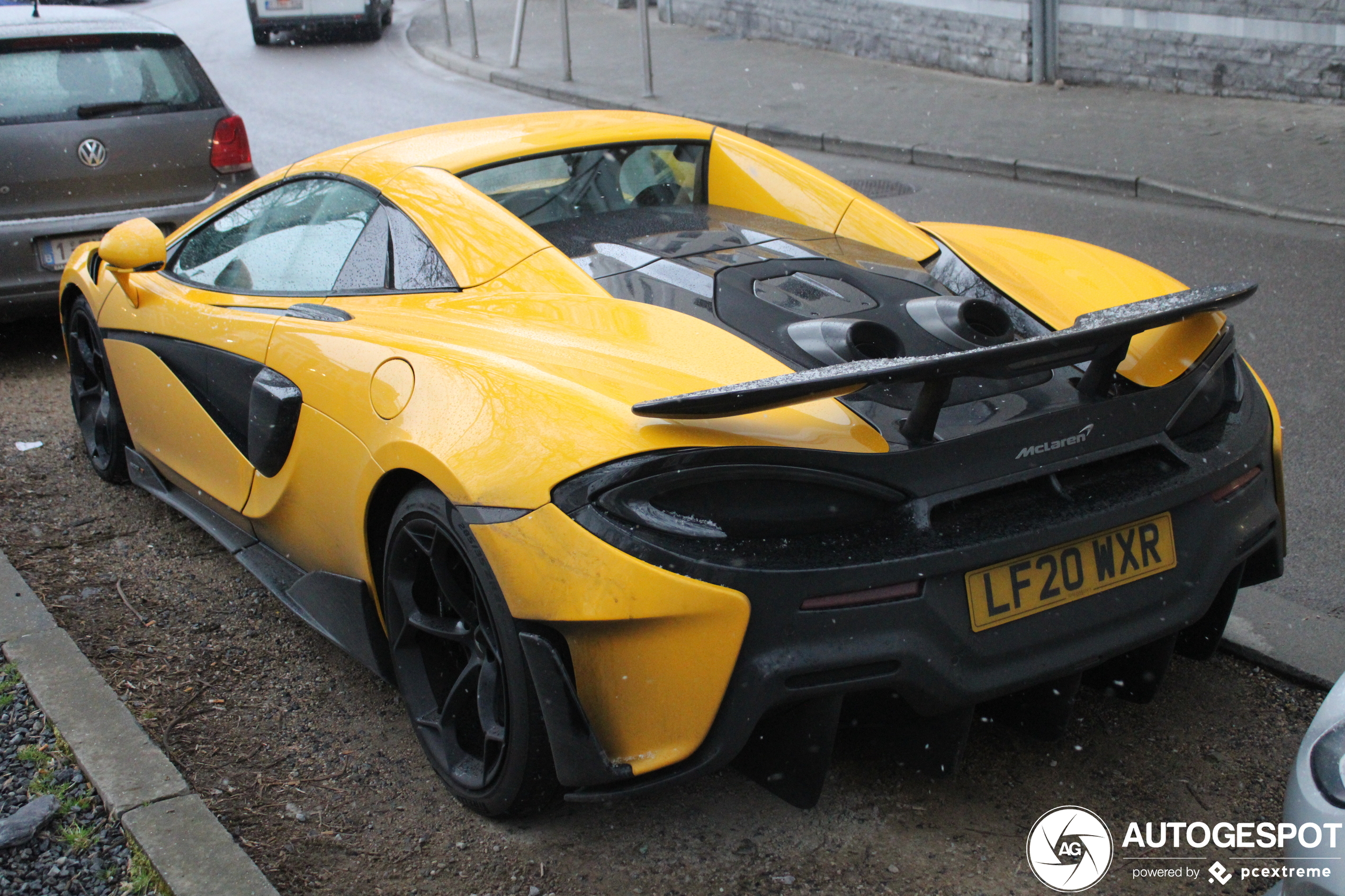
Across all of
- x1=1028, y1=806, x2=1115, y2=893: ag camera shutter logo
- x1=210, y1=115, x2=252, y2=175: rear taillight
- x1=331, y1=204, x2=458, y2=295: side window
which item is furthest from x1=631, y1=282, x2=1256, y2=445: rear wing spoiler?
x1=210, y1=115, x2=252, y2=175: rear taillight

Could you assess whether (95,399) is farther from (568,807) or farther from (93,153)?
(568,807)

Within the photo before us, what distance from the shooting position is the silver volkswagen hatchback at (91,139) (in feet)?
19.2

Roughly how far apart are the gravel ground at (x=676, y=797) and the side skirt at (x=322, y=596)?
23 centimetres

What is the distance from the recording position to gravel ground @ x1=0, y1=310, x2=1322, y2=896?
250 centimetres

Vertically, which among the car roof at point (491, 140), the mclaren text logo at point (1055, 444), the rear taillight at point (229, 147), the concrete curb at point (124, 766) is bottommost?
the concrete curb at point (124, 766)

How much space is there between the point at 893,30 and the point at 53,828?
1310cm

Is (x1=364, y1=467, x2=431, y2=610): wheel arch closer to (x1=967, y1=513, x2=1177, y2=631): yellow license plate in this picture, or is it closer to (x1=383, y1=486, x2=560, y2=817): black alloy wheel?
(x1=383, y1=486, x2=560, y2=817): black alloy wheel

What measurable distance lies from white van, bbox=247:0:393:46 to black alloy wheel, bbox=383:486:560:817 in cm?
1939

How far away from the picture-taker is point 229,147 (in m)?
6.43

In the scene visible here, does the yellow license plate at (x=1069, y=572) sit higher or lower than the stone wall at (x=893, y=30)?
lower

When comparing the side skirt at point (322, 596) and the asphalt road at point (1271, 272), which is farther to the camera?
the asphalt road at point (1271, 272)

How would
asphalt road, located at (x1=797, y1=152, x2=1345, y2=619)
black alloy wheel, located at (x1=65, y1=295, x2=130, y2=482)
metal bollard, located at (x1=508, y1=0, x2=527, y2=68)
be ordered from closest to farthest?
1. asphalt road, located at (x1=797, y1=152, x2=1345, y2=619)
2. black alloy wheel, located at (x1=65, y1=295, x2=130, y2=482)
3. metal bollard, located at (x1=508, y1=0, x2=527, y2=68)

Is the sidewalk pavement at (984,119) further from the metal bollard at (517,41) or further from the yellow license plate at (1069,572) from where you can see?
the yellow license plate at (1069,572)

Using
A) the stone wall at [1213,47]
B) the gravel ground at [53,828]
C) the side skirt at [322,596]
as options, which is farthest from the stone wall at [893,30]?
the gravel ground at [53,828]
